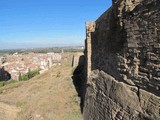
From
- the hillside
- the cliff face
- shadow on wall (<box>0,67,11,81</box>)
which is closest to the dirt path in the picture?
the hillside

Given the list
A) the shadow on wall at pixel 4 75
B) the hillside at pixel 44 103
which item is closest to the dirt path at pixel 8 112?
the hillside at pixel 44 103

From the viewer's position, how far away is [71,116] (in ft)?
37.7

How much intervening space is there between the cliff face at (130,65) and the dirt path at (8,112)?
575 cm

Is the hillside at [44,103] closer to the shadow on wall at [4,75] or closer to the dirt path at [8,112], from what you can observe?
the dirt path at [8,112]

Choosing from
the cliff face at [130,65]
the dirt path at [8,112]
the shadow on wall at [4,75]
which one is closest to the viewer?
the cliff face at [130,65]

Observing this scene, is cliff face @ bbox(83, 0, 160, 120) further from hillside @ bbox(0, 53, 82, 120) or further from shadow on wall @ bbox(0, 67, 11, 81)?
shadow on wall @ bbox(0, 67, 11, 81)

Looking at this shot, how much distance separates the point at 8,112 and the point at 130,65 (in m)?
9.64

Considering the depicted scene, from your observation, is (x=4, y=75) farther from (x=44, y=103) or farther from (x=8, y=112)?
(x=44, y=103)

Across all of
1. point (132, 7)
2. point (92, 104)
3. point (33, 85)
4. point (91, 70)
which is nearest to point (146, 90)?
point (132, 7)

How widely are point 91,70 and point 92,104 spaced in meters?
2.45

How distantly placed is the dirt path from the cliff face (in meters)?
5.75

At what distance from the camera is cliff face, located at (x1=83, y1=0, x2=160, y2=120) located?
16.7ft

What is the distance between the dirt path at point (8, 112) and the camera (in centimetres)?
1318

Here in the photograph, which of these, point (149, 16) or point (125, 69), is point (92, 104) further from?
point (149, 16)
